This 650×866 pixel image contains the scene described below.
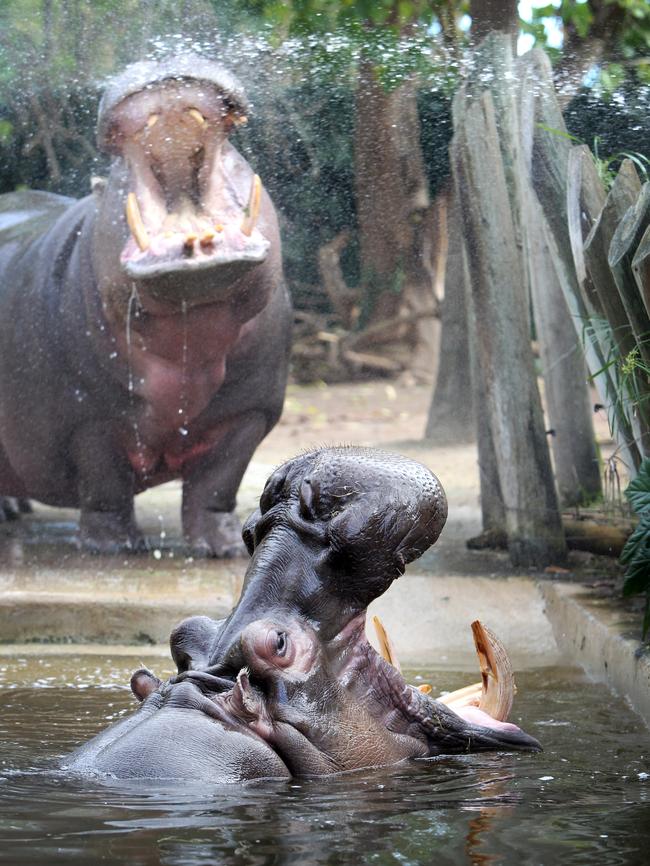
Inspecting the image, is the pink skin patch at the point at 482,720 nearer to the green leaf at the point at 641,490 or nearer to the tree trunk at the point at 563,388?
the green leaf at the point at 641,490

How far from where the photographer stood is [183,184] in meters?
5.80

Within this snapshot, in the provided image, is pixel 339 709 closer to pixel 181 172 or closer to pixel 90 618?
pixel 90 618

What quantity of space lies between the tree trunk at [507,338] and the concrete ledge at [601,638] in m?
0.53

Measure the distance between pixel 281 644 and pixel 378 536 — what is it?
0.24 m

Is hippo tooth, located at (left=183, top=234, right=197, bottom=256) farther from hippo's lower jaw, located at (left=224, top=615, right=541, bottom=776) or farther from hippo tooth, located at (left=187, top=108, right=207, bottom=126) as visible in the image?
hippo's lower jaw, located at (left=224, top=615, right=541, bottom=776)

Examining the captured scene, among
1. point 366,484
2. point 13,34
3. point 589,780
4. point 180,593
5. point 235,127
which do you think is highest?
point 13,34

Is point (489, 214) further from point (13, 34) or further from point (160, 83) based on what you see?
point (13, 34)

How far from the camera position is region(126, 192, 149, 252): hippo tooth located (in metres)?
5.55

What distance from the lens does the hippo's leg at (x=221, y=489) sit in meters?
6.27

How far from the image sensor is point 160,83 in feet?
18.5

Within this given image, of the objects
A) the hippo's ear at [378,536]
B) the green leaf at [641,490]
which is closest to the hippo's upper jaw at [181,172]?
the green leaf at [641,490]

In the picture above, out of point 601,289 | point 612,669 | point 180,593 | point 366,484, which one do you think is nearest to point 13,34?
point 180,593

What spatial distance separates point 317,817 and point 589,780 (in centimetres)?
64

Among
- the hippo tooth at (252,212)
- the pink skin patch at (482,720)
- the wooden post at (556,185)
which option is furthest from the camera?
the hippo tooth at (252,212)
